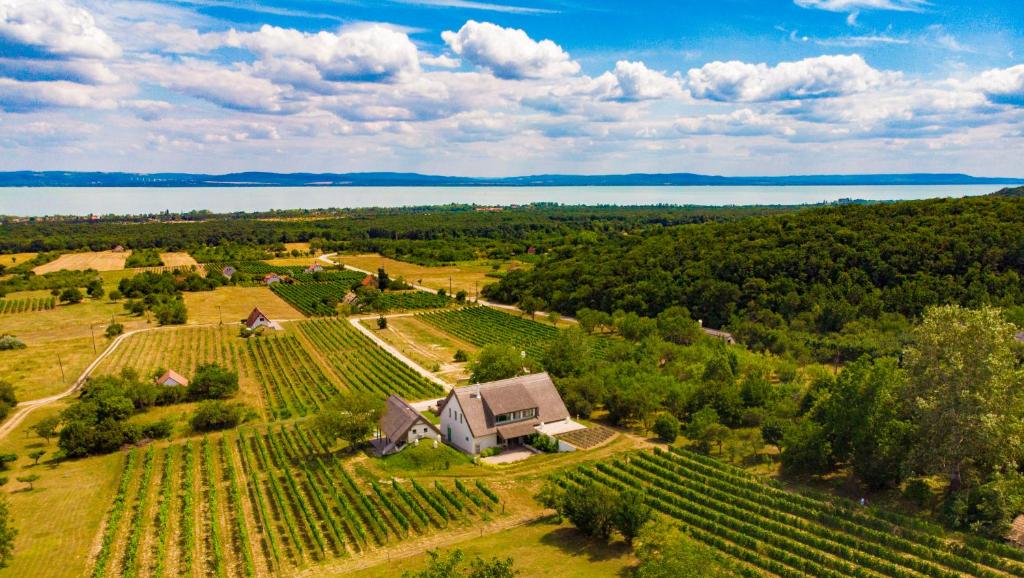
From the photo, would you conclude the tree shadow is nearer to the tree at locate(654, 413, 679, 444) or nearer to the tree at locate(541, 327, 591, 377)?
the tree at locate(654, 413, 679, 444)

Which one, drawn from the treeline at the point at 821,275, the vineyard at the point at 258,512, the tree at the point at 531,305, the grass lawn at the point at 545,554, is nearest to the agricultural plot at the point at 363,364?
the vineyard at the point at 258,512

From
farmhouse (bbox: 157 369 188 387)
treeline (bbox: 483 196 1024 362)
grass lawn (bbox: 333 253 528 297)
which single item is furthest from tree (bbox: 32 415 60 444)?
grass lawn (bbox: 333 253 528 297)

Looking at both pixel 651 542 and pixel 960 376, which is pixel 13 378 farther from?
pixel 960 376

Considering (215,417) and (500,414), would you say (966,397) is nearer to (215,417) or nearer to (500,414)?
(500,414)

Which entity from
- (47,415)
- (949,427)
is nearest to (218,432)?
(47,415)

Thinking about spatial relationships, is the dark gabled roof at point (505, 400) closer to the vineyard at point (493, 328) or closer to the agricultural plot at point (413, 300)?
the vineyard at point (493, 328)

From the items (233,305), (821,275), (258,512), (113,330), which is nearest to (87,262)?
(233,305)
